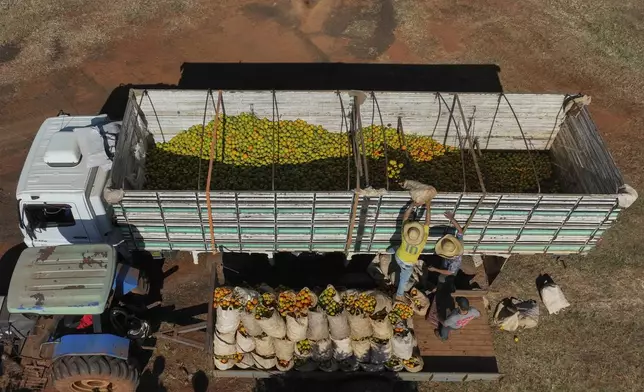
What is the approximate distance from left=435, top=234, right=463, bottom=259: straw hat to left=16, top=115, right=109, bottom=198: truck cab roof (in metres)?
7.30

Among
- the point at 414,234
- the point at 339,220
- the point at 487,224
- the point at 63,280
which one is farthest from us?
the point at 487,224

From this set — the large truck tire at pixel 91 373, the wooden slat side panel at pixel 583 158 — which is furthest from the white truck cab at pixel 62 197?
the wooden slat side panel at pixel 583 158

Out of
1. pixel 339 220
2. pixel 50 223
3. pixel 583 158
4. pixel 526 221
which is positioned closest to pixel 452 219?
pixel 526 221

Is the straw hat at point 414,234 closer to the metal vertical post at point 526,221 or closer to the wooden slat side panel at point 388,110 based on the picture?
the metal vertical post at point 526,221

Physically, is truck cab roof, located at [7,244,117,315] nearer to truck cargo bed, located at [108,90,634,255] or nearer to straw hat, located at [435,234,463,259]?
truck cargo bed, located at [108,90,634,255]

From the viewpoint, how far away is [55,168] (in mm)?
10117

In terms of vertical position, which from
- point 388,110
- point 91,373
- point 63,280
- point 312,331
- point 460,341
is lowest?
point 460,341

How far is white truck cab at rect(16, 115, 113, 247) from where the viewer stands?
9672mm

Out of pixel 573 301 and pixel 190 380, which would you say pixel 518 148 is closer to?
pixel 573 301

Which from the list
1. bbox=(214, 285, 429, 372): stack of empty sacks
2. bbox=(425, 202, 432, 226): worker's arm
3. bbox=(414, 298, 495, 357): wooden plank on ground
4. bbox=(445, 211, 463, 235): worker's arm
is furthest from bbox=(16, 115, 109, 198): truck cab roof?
bbox=(414, 298, 495, 357): wooden plank on ground

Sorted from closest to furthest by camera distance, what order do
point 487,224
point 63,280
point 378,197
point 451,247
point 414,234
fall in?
1. point 63,280
2. point 414,234
3. point 378,197
4. point 451,247
5. point 487,224

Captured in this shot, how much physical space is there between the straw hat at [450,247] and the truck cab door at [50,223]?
290 inches

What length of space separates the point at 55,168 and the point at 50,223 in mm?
1146

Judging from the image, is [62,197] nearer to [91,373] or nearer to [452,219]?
[91,373]
